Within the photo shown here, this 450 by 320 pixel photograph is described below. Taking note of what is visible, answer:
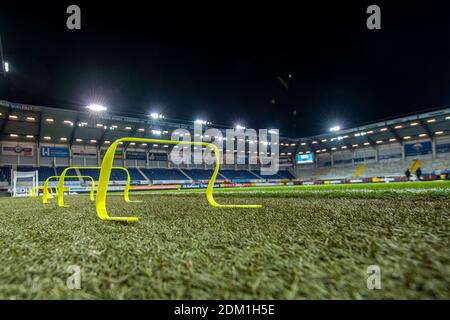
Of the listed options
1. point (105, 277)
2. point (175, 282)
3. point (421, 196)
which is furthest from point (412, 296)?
point (421, 196)

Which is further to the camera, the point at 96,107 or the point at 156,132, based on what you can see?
the point at 156,132

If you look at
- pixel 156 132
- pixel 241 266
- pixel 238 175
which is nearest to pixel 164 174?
pixel 156 132

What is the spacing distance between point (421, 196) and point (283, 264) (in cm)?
452

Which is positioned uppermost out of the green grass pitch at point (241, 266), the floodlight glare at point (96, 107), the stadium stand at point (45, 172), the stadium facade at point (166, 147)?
the floodlight glare at point (96, 107)

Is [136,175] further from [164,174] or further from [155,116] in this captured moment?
[155,116]

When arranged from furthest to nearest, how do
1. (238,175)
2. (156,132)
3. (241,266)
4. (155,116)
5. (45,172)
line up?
1. (238,175)
2. (156,132)
3. (155,116)
4. (45,172)
5. (241,266)

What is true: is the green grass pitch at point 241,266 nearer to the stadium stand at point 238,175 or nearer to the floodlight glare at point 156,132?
the floodlight glare at point 156,132

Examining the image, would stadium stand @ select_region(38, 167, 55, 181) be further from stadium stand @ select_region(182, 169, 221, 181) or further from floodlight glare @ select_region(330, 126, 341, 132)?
floodlight glare @ select_region(330, 126, 341, 132)

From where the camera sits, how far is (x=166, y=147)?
106 ft

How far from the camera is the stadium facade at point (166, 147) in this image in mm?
22656

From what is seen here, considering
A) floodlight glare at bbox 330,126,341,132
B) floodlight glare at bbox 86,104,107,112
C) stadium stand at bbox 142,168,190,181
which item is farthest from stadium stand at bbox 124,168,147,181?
floodlight glare at bbox 330,126,341,132

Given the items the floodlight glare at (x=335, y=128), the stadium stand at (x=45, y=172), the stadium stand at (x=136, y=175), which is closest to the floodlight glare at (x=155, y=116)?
the stadium stand at (x=136, y=175)

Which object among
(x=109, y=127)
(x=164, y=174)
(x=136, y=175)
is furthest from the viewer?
(x=164, y=174)
